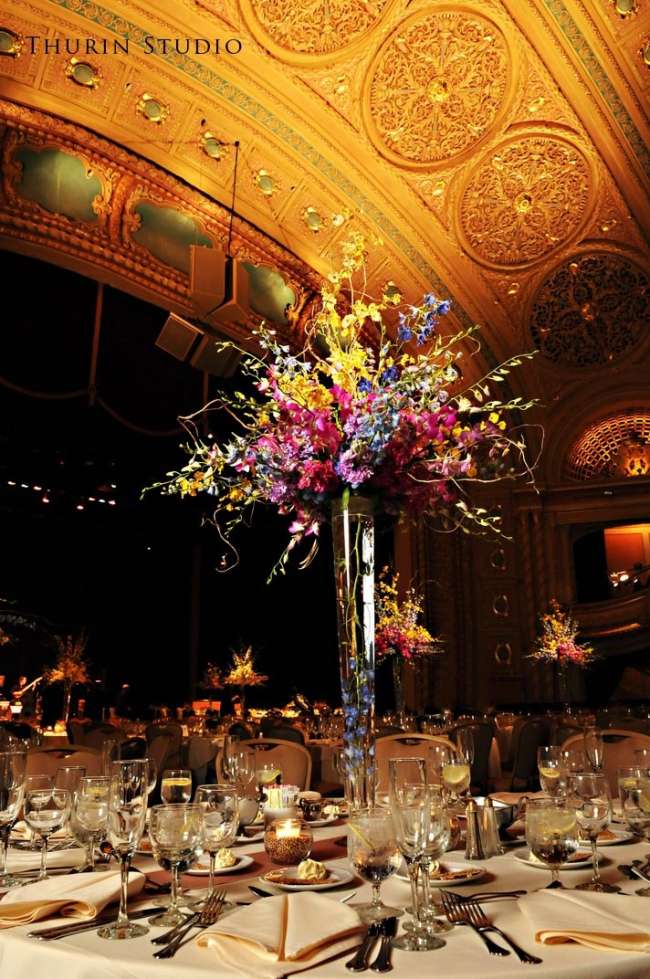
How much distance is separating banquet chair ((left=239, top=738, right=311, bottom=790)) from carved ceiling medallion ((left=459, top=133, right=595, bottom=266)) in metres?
7.91

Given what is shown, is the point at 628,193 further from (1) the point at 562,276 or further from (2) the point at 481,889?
(2) the point at 481,889

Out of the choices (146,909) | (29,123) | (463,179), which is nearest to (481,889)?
(146,909)

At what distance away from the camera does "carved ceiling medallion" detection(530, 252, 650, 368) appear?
35.1 feet

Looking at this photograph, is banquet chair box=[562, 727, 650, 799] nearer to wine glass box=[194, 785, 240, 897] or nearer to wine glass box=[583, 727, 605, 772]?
wine glass box=[583, 727, 605, 772]

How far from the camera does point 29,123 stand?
7621 mm

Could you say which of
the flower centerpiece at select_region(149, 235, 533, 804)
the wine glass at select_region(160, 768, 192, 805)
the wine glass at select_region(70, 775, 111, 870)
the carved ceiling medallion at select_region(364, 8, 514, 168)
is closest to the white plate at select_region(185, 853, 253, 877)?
the wine glass at select_region(160, 768, 192, 805)

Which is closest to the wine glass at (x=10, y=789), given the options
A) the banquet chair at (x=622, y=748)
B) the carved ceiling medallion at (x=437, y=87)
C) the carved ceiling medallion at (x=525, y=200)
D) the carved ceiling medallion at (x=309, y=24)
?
the banquet chair at (x=622, y=748)

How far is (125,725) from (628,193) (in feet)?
26.4

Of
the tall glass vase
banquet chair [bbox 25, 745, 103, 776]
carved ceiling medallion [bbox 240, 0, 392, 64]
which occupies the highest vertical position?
carved ceiling medallion [bbox 240, 0, 392, 64]

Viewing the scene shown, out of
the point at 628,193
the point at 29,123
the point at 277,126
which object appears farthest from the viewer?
the point at 628,193

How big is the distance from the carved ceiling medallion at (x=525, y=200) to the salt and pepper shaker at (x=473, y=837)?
8.86m

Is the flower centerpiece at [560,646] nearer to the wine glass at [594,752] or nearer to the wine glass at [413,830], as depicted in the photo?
the wine glass at [594,752]

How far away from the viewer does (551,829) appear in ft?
4.57

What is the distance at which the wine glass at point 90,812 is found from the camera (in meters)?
1.39
